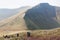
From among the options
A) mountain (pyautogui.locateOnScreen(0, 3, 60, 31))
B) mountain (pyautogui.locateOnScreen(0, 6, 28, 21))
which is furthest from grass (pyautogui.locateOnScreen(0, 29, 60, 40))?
mountain (pyautogui.locateOnScreen(0, 6, 28, 21))

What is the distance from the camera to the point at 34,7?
2.56 meters

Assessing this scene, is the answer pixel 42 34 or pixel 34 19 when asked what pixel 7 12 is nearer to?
pixel 34 19

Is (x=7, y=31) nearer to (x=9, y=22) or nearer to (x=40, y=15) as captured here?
(x=9, y=22)

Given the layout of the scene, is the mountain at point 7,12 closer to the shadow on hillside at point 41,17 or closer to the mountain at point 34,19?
the mountain at point 34,19

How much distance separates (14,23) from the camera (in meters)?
2.47

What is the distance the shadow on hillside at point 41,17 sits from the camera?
246 cm

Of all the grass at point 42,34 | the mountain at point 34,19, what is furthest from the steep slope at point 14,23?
the grass at point 42,34

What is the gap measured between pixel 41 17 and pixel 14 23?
50 cm

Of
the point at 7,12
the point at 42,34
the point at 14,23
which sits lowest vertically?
the point at 42,34

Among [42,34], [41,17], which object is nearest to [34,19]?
[41,17]

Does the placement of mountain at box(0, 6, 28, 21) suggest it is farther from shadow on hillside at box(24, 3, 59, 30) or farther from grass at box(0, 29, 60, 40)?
grass at box(0, 29, 60, 40)

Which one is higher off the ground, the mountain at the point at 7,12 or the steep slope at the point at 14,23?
the mountain at the point at 7,12

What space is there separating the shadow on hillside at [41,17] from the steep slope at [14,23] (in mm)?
80

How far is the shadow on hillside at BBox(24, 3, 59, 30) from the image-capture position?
2459 millimetres
